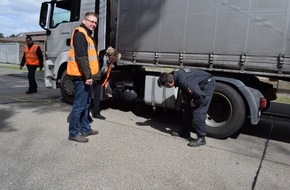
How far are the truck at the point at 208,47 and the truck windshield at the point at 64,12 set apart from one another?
0.10m

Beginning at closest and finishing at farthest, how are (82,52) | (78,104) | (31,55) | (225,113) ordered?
(82,52)
(78,104)
(225,113)
(31,55)

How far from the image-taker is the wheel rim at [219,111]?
5.26 metres

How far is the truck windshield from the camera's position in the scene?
7293 mm

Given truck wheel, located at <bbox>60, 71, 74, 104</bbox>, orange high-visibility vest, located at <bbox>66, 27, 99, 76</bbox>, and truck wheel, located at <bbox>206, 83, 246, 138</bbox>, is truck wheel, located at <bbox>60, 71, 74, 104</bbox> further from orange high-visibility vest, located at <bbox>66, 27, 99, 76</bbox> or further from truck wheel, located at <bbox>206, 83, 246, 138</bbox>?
truck wheel, located at <bbox>206, 83, 246, 138</bbox>

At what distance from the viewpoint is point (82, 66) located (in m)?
4.43

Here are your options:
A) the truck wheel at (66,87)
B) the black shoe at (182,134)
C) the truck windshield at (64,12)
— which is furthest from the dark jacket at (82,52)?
the truck wheel at (66,87)

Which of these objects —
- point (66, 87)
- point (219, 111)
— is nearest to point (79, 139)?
point (219, 111)

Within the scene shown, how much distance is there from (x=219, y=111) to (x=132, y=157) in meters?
2.13

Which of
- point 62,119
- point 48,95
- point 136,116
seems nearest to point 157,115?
point 136,116

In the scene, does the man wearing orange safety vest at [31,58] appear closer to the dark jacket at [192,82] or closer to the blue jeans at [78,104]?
the blue jeans at [78,104]

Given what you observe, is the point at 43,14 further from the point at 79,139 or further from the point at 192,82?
the point at 192,82

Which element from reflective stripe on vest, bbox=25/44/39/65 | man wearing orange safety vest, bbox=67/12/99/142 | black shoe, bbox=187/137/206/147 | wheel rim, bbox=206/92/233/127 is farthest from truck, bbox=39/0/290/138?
reflective stripe on vest, bbox=25/44/39/65

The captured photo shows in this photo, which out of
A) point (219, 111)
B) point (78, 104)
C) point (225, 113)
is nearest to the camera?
point (78, 104)

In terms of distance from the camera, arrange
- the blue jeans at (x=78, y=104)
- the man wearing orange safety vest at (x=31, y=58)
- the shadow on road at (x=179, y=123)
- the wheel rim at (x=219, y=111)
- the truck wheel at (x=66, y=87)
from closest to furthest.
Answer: the blue jeans at (x=78, y=104), the wheel rim at (x=219, y=111), the shadow on road at (x=179, y=123), the truck wheel at (x=66, y=87), the man wearing orange safety vest at (x=31, y=58)
